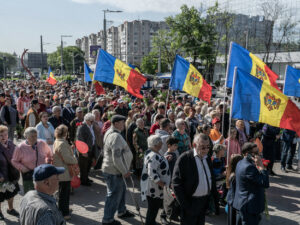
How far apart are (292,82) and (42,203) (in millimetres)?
10109

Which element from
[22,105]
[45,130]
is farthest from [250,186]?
[22,105]

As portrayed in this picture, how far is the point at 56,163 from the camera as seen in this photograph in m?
5.40

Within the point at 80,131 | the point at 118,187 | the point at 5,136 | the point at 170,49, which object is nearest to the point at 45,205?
the point at 118,187

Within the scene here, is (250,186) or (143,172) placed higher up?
(250,186)

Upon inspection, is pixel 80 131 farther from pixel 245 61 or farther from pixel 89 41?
pixel 89 41

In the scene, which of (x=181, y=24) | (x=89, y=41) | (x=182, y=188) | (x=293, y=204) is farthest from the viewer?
(x=89, y=41)

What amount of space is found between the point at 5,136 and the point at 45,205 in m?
3.43

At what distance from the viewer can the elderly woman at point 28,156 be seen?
5.12 metres

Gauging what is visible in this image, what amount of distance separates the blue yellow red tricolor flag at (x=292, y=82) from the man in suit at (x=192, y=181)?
25.0 ft

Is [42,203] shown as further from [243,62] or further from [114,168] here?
[243,62]

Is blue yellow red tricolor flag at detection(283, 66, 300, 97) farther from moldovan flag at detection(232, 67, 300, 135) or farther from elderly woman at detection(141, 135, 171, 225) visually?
elderly woman at detection(141, 135, 171, 225)

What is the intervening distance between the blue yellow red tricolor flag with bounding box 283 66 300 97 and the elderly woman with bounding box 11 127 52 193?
8.43 m

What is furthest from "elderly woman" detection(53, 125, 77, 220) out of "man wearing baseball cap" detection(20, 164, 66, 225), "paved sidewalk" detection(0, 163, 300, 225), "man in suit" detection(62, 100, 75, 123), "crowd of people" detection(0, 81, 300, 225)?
"man in suit" detection(62, 100, 75, 123)

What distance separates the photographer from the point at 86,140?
7.31m
